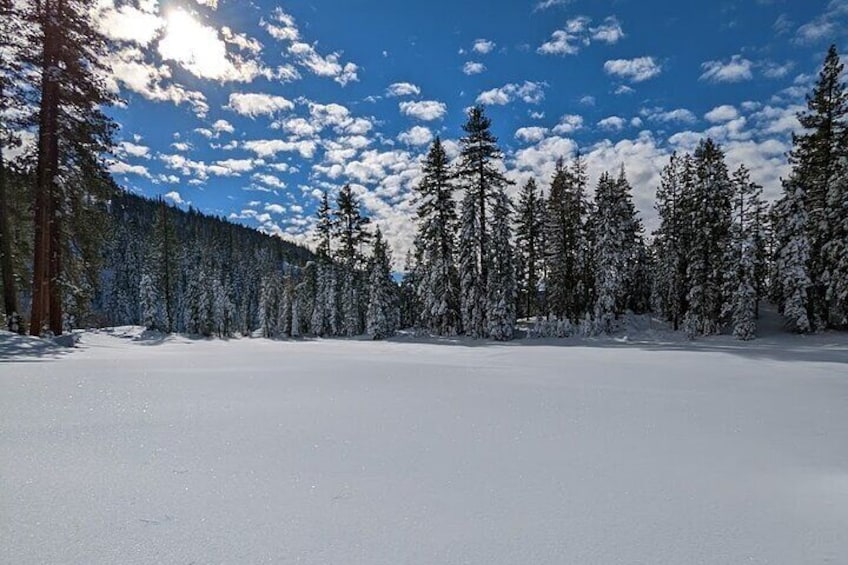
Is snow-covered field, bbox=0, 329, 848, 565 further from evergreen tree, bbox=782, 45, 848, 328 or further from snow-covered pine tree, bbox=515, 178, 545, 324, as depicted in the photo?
snow-covered pine tree, bbox=515, 178, 545, 324

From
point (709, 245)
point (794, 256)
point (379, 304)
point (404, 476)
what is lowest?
point (404, 476)

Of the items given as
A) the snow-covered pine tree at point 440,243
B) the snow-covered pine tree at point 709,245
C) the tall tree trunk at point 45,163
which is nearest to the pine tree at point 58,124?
the tall tree trunk at point 45,163

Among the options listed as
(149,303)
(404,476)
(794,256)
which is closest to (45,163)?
(404,476)

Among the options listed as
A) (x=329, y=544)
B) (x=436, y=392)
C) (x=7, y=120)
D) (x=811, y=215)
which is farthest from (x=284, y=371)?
(x=811, y=215)

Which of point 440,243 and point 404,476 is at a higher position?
point 440,243

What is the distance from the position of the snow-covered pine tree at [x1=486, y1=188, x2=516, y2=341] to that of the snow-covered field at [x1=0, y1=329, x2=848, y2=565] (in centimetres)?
2157

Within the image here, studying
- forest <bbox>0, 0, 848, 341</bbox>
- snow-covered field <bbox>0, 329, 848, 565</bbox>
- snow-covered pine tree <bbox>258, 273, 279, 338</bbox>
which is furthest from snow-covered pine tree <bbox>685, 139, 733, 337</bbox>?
snow-covered pine tree <bbox>258, 273, 279, 338</bbox>

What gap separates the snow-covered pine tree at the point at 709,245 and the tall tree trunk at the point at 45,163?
32319mm

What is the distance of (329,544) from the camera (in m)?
2.16

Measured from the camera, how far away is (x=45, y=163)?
543 inches

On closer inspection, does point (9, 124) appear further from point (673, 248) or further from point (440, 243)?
point (673, 248)

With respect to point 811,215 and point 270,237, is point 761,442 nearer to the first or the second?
point 811,215

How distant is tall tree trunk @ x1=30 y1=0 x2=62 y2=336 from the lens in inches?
524

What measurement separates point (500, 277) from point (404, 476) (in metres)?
27.1
